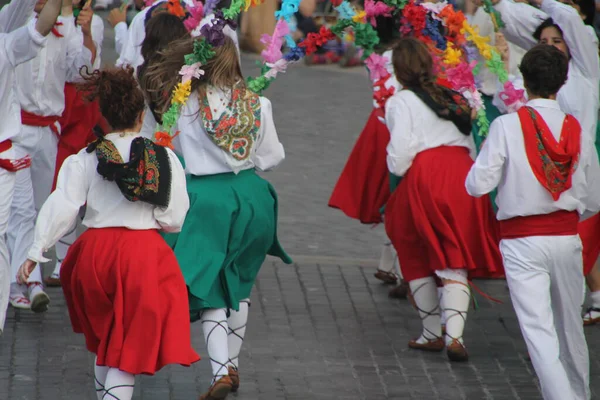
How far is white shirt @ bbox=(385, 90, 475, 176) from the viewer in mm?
6391

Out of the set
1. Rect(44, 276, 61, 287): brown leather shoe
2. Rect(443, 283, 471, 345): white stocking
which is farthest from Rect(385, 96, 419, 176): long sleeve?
Rect(44, 276, 61, 287): brown leather shoe

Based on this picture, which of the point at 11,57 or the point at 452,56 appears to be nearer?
the point at 11,57

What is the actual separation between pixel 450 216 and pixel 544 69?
4.62 feet

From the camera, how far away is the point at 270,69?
5.92 m

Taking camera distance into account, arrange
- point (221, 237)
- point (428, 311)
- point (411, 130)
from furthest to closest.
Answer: point (428, 311) → point (411, 130) → point (221, 237)

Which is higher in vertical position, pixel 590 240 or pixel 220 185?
pixel 220 185

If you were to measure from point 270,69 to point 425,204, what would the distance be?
125cm

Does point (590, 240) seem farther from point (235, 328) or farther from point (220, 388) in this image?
point (220, 388)

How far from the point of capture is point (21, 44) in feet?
19.6

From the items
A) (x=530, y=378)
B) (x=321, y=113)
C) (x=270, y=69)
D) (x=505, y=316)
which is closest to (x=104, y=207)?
→ (x=270, y=69)

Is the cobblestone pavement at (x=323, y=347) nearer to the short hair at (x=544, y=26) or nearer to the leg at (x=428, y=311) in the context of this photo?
the leg at (x=428, y=311)

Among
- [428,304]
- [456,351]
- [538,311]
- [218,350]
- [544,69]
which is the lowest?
[456,351]

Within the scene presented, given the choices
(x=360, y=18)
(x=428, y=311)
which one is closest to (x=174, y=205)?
(x=360, y=18)

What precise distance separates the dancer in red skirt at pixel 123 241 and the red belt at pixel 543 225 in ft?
5.23
